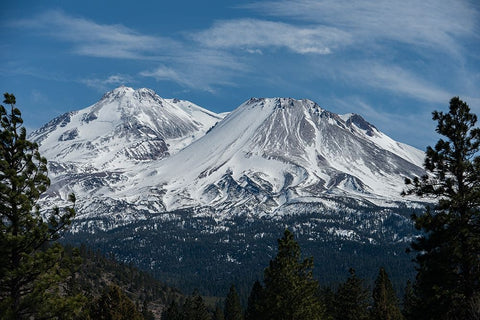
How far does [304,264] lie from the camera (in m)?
39.2

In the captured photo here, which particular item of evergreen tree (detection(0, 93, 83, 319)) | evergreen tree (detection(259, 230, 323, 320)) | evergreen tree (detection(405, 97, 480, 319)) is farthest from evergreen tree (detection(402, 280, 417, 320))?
evergreen tree (detection(0, 93, 83, 319))

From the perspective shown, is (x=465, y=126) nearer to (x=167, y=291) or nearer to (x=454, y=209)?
(x=454, y=209)

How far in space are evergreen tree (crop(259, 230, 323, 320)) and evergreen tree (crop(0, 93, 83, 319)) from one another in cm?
1604

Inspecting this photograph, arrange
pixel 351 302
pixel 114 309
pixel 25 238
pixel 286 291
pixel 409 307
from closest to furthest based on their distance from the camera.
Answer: pixel 25 238 → pixel 286 291 → pixel 114 309 → pixel 409 307 → pixel 351 302

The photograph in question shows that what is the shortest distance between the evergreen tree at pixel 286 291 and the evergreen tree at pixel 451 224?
11280mm

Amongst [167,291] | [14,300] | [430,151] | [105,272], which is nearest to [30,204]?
[14,300]

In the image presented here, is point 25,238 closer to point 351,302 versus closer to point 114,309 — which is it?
point 114,309

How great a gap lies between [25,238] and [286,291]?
62.0ft

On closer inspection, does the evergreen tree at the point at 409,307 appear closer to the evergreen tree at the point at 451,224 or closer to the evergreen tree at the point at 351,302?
the evergreen tree at the point at 451,224

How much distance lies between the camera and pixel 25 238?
934 inches

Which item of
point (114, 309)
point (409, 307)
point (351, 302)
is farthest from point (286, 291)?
point (351, 302)

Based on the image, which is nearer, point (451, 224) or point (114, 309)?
point (451, 224)

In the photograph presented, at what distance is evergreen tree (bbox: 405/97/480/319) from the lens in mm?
25828

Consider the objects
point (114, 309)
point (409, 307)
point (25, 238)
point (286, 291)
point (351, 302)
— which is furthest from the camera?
point (351, 302)
